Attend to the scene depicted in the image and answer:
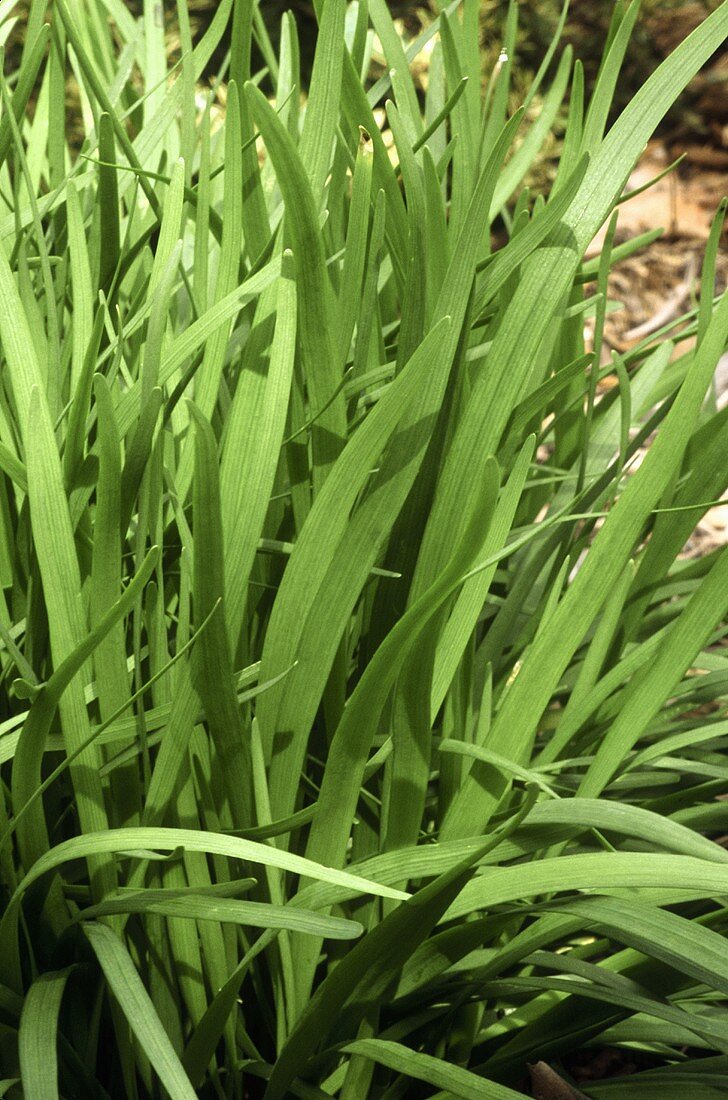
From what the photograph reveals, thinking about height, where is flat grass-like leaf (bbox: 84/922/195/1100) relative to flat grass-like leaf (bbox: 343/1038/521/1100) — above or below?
above

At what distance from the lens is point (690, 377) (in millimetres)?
509

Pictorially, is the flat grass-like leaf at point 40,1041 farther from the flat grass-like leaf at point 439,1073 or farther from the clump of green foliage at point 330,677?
the flat grass-like leaf at point 439,1073

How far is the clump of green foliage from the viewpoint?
1.35ft

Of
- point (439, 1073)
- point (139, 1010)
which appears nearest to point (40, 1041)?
point (139, 1010)

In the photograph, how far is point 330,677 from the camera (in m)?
0.52

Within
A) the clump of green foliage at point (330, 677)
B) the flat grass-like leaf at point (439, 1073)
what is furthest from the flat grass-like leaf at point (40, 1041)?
the flat grass-like leaf at point (439, 1073)

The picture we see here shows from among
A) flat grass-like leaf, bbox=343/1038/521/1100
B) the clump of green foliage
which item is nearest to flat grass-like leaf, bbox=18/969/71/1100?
the clump of green foliage

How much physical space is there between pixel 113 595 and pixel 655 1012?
0.28 m

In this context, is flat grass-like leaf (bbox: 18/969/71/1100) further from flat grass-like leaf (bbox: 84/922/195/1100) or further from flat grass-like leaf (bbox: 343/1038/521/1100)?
flat grass-like leaf (bbox: 343/1038/521/1100)

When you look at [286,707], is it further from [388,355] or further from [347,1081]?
[388,355]

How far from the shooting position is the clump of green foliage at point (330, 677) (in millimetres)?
411

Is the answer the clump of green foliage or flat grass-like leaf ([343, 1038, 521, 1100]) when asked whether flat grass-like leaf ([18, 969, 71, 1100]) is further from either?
flat grass-like leaf ([343, 1038, 521, 1100])

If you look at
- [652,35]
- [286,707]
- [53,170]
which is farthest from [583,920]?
[652,35]

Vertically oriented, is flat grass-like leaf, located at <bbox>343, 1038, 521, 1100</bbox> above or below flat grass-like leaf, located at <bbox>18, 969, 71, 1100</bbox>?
below
